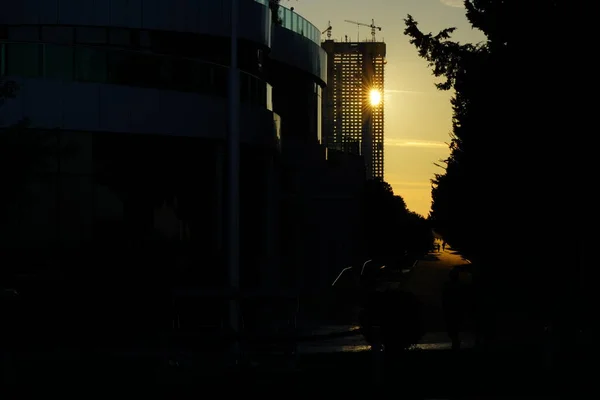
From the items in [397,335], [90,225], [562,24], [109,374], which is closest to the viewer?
[109,374]

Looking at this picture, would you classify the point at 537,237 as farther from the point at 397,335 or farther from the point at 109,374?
the point at 109,374

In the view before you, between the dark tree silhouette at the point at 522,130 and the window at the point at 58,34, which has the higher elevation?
the window at the point at 58,34

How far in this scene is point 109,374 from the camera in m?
15.5

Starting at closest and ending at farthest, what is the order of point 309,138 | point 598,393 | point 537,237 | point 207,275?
point 598,393
point 537,237
point 207,275
point 309,138

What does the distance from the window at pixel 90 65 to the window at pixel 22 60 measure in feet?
3.42

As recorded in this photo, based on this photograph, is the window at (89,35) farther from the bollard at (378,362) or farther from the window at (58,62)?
the bollard at (378,362)

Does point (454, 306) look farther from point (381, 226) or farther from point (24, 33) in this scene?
point (381, 226)

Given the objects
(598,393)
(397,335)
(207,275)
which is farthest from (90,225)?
(598,393)

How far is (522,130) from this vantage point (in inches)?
839

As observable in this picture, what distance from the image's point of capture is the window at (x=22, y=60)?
2827 cm

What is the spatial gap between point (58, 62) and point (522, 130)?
12087 millimetres

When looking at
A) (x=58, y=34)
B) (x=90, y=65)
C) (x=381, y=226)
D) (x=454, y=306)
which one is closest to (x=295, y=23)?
(x=58, y=34)

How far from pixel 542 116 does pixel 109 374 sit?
29.5 feet

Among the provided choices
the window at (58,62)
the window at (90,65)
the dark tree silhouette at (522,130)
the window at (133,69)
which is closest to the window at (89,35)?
the window at (133,69)
